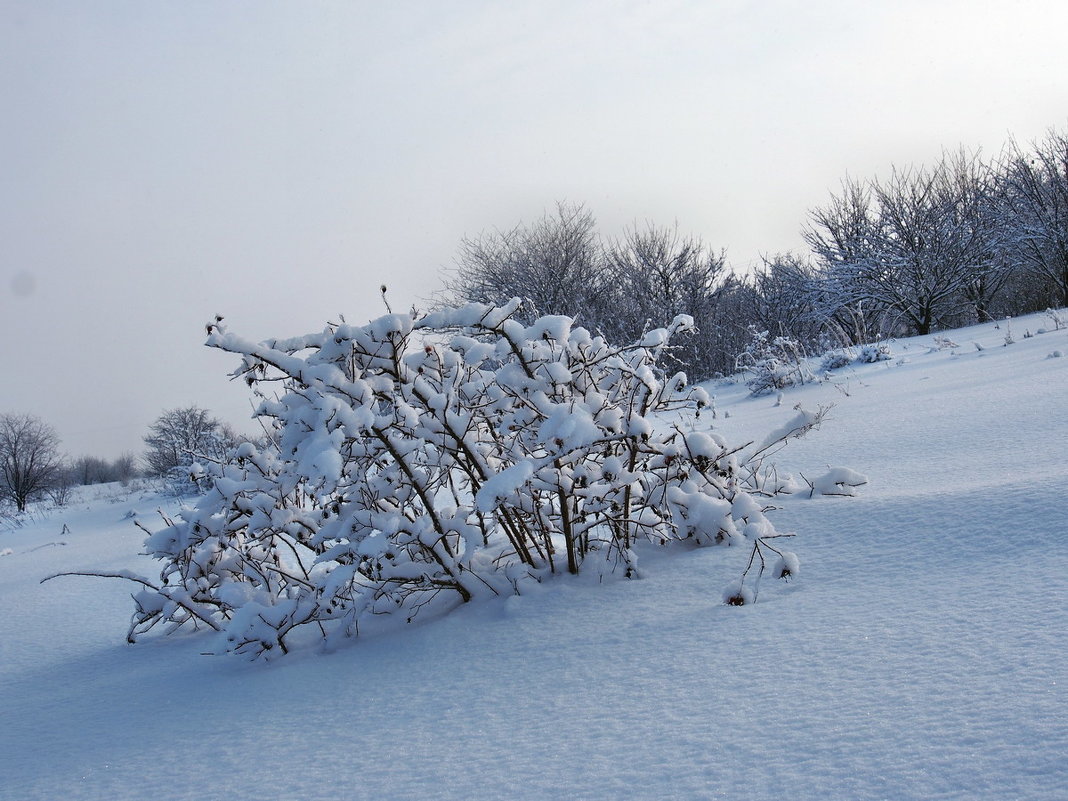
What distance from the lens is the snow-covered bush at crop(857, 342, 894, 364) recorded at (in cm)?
753

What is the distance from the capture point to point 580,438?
1.69 metres

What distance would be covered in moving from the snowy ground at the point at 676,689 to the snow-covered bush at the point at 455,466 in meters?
0.15

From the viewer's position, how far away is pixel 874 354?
7.61 metres

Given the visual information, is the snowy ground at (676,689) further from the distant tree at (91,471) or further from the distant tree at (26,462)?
the distant tree at (91,471)

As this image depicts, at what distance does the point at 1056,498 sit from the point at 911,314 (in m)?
18.4

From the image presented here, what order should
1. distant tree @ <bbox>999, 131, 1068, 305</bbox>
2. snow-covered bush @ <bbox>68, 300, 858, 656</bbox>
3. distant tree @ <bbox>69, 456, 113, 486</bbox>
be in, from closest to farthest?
1. snow-covered bush @ <bbox>68, 300, 858, 656</bbox>
2. distant tree @ <bbox>999, 131, 1068, 305</bbox>
3. distant tree @ <bbox>69, 456, 113, 486</bbox>

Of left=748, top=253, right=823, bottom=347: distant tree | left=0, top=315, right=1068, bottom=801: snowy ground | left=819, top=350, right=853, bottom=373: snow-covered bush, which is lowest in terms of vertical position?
left=0, top=315, right=1068, bottom=801: snowy ground

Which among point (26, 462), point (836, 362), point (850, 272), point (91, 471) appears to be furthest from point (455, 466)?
point (91, 471)

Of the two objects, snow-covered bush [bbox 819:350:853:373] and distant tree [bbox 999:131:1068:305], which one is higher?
distant tree [bbox 999:131:1068:305]

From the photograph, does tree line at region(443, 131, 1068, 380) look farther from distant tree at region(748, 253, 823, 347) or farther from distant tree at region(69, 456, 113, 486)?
distant tree at region(69, 456, 113, 486)

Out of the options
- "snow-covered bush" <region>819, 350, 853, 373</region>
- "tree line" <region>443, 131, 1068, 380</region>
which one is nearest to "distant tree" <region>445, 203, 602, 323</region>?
"tree line" <region>443, 131, 1068, 380</region>

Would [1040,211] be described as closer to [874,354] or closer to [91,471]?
[874,354]

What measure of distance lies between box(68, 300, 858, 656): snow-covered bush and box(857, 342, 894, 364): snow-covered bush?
581 centimetres

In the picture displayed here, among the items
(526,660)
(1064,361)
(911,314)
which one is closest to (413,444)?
(526,660)
